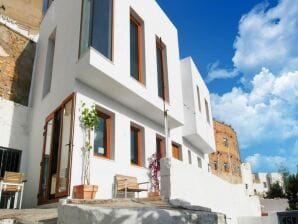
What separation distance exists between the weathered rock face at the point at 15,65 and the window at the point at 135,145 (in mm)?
4800

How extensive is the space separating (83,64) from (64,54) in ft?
6.48

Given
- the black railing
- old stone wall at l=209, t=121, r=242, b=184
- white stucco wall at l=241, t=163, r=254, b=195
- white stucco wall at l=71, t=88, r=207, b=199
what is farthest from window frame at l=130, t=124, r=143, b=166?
white stucco wall at l=241, t=163, r=254, b=195

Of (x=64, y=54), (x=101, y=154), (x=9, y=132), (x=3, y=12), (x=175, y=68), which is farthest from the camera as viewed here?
(x=3, y=12)

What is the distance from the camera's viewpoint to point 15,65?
13328 millimetres

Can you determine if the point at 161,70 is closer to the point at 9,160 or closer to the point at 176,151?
the point at 176,151

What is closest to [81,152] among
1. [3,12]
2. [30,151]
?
[30,151]

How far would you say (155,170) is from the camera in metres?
12.0

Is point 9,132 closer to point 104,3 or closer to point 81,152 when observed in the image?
point 81,152

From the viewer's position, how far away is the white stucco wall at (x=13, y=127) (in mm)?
11602

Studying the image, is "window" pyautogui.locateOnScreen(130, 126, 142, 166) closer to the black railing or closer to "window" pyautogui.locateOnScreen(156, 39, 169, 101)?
"window" pyautogui.locateOnScreen(156, 39, 169, 101)

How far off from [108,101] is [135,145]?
7.56 feet

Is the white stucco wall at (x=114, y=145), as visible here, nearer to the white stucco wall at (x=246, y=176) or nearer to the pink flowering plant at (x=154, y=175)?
the pink flowering plant at (x=154, y=175)

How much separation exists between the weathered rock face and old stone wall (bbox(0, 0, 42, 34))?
6.53 m

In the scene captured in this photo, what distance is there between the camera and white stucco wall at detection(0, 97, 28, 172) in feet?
38.1
